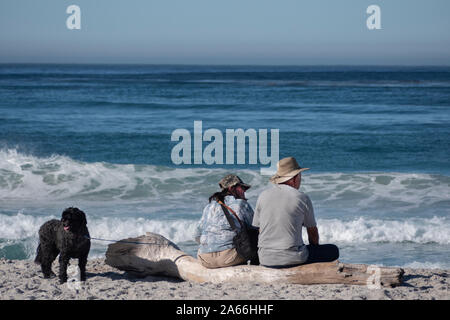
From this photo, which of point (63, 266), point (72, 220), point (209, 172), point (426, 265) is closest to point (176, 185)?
point (209, 172)

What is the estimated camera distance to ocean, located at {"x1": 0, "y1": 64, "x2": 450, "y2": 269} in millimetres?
8906

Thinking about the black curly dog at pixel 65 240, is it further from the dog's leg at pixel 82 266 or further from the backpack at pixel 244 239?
the backpack at pixel 244 239

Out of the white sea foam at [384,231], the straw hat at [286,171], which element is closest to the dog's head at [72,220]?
the straw hat at [286,171]

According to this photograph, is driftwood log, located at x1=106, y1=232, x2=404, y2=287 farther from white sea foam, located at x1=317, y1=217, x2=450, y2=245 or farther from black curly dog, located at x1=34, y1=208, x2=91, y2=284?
white sea foam, located at x1=317, y1=217, x2=450, y2=245

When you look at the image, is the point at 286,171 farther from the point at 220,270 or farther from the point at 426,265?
the point at 426,265

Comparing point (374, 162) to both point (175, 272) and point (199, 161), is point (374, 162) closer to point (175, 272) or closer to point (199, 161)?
point (199, 161)

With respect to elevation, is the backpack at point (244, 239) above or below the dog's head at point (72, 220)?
below

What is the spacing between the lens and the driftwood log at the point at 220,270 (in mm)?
5062

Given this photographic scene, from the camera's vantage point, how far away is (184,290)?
5160 millimetres

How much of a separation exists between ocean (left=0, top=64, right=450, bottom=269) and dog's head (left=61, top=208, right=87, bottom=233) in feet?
8.47

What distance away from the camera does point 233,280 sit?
17.4ft

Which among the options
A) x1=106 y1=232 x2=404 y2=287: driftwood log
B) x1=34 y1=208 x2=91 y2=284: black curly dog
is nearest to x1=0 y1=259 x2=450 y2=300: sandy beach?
x1=106 y1=232 x2=404 y2=287: driftwood log

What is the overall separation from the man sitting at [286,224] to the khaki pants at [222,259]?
28 cm

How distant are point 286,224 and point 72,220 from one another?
6.55 ft
